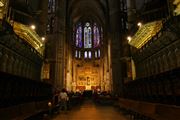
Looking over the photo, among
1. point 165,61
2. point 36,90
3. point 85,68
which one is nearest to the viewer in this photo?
point 36,90

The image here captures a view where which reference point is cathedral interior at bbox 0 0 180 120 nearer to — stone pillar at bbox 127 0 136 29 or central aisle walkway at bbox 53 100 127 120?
stone pillar at bbox 127 0 136 29

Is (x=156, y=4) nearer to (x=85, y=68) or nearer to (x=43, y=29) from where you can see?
(x=43, y=29)

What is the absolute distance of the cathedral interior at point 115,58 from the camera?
→ 655cm

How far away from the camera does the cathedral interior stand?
21.5 feet

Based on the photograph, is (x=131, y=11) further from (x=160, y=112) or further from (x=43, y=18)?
(x=160, y=112)

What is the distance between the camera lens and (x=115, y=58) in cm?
2558

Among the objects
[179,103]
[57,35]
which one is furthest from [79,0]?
[179,103]

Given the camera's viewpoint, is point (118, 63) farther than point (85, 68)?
No

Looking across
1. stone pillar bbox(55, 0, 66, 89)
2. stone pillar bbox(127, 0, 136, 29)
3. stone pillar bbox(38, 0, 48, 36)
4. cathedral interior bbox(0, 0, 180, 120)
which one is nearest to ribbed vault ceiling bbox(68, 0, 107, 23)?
cathedral interior bbox(0, 0, 180, 120)

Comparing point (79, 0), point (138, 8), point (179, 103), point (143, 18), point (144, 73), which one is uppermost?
point (79, 0)

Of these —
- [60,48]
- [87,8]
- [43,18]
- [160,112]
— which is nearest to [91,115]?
[160,112]

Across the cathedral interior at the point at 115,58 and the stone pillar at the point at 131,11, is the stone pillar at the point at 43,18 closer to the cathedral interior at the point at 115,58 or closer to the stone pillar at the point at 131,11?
the cathedral interior at the point at 115,58

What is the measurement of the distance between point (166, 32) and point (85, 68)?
39.1 metres

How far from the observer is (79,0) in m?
36.9
